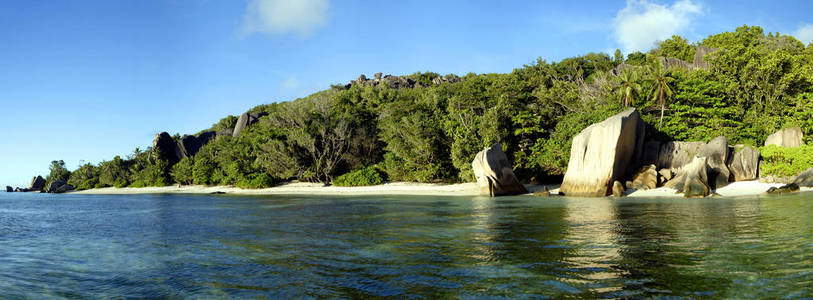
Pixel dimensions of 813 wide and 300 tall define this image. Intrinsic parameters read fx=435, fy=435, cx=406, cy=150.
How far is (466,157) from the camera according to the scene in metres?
39.9

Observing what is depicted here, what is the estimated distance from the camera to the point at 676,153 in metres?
32.7

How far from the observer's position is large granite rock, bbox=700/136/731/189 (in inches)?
1159

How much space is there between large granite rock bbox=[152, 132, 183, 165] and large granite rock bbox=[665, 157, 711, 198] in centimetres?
7724

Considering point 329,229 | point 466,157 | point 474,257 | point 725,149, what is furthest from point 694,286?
point 466,157

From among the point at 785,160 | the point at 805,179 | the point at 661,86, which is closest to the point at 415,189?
the point at 661,86

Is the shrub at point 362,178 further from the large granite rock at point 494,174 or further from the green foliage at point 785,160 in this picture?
the green foliage at point 785,160

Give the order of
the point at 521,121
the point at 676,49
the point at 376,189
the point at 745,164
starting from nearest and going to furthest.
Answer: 1. the point at 745,164
2. the point at 521,121
3. the point at 376,189
4. the point at 676,49

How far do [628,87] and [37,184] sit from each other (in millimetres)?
126335

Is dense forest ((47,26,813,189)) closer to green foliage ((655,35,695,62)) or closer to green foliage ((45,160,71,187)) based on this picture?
green foliage ((655,35,695,62))

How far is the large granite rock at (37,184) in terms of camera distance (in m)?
103

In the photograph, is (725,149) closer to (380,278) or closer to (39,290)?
(380,278)

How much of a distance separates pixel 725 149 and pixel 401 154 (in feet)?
87.1

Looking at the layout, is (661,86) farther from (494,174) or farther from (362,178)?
(362,178)

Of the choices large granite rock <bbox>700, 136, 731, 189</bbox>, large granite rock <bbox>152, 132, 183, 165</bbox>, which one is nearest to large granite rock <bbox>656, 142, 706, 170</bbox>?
large granite rock <bbox>700, 136, 731, 189</bbox>
